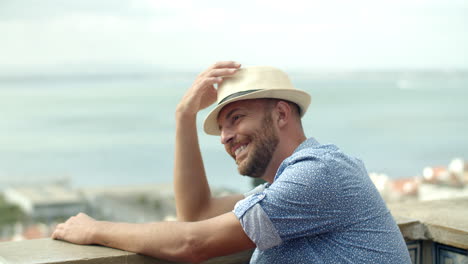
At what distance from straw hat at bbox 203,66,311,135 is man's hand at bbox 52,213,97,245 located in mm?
417

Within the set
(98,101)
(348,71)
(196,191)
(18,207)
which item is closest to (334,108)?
(348,71)

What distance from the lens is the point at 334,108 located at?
88062mm

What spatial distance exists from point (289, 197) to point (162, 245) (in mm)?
302

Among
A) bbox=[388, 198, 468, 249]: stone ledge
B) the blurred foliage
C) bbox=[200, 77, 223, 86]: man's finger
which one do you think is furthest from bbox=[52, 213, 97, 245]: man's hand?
the blurred foliage

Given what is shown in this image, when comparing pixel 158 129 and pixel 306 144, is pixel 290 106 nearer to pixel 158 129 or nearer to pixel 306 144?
pixel 306 144

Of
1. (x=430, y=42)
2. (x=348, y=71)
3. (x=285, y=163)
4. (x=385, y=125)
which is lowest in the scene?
(x=285, y=163)

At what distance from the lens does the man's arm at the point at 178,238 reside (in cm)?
145

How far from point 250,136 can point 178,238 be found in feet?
1.09

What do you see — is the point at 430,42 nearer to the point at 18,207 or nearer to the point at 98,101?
the point at 98,101

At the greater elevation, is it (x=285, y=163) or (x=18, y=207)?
(x=18, y=207)

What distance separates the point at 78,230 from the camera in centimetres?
164

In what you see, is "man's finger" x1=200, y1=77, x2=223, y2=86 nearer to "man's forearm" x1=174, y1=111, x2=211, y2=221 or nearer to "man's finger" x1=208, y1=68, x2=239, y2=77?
"man's finger" x1=208, y1=68, x2=239, y2=77

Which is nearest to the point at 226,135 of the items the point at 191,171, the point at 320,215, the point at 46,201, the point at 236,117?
the point at 236,117

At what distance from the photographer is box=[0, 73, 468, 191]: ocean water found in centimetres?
6588
